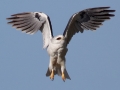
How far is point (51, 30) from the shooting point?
15930 millimetres

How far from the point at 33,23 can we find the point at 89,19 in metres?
1.89

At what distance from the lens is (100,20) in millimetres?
16469

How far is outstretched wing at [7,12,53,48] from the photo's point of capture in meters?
16.0

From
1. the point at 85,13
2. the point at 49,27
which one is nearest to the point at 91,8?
the point at 85,13

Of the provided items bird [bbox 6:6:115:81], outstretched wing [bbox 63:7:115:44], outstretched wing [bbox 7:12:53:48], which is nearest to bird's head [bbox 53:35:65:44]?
bird [bbox 6:6:115:81]

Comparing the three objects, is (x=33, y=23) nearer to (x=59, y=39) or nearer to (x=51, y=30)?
(x=51, y=30)

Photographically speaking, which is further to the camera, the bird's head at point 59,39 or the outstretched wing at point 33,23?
the outstretched wing at point 33,23

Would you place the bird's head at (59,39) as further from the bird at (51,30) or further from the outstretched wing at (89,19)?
the outstretched wing at (89,19)

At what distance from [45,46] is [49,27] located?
2.33ft

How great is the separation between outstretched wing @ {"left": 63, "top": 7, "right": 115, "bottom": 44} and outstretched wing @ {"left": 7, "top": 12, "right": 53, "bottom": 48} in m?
0.72

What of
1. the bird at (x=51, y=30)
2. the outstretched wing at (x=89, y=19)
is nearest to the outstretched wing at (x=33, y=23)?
the bird at (x=51, y=30)

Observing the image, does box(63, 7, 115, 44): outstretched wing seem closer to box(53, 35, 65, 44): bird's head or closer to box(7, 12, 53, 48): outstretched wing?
box(7, 12, 53, 48): outstretched wing

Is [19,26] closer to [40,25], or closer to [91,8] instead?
[40,25]

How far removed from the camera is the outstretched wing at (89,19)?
16.1 meters
